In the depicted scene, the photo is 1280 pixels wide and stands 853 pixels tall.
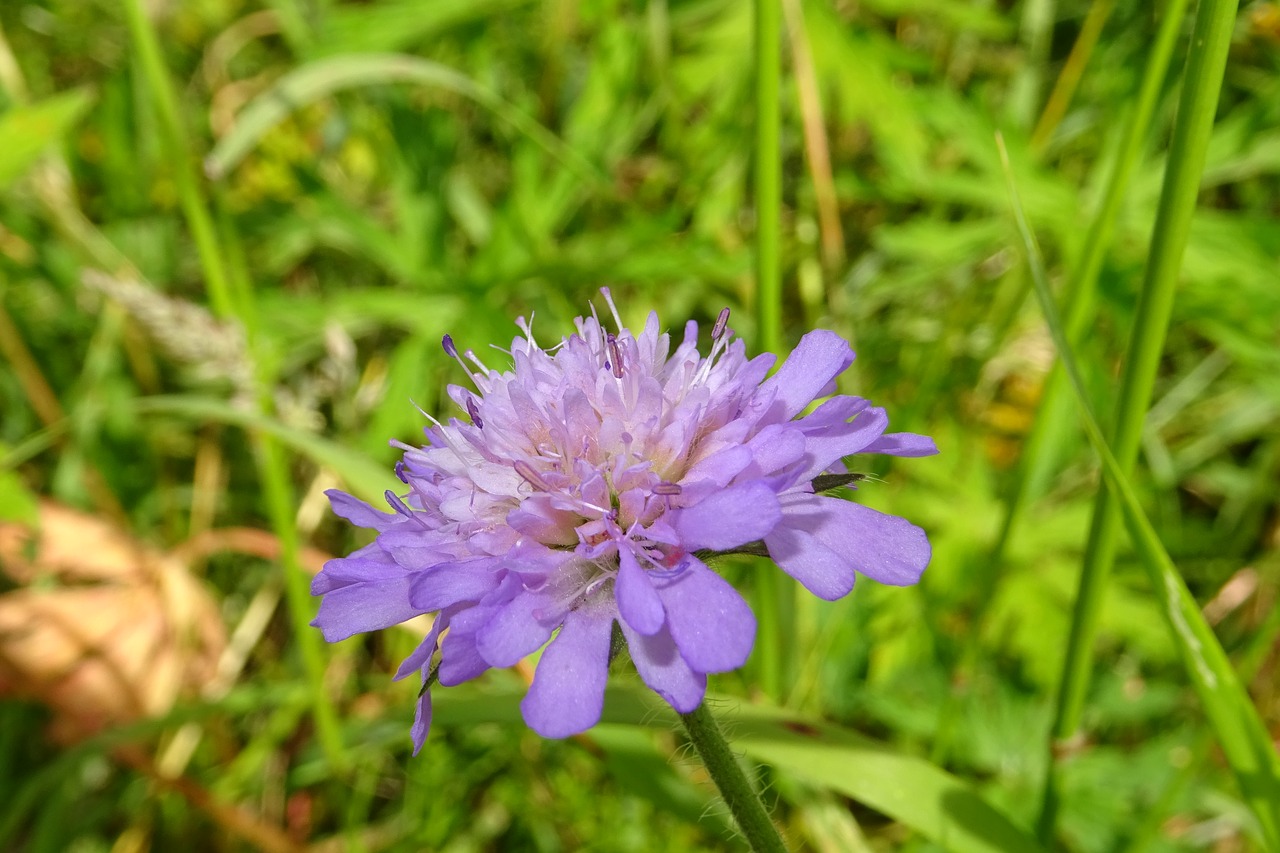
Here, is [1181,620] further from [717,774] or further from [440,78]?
[440,78]

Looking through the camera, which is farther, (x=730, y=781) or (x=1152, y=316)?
(x=1152, y=316)

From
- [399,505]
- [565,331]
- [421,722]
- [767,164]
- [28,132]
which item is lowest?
[565,331]

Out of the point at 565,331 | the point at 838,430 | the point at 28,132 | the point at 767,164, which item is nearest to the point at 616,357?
the point at 838,430

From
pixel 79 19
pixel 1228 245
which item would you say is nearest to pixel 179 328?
pixel 1228 245

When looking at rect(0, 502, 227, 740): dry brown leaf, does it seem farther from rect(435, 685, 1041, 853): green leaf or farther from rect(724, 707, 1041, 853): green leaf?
rect(724, 707, 1041, 853): green leaf

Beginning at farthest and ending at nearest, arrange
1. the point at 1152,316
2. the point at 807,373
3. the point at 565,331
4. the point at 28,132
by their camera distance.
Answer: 1. the point at 565,331
2. the point at 28,132
3. the point at 1152,316
4. the point at 807,373

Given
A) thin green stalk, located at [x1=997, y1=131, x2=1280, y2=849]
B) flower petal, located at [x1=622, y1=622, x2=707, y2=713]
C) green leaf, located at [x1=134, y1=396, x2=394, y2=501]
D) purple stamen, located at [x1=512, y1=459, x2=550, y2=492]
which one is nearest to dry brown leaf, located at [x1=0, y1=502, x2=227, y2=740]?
green leaf, located at [x1=134, y1=396, x2=394, y2=501]

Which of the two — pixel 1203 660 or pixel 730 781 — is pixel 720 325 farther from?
pixel 1203 660

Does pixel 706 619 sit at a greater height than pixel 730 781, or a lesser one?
greater
